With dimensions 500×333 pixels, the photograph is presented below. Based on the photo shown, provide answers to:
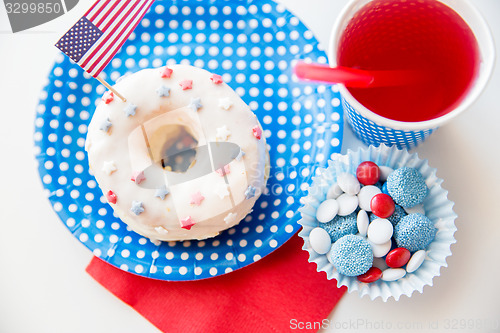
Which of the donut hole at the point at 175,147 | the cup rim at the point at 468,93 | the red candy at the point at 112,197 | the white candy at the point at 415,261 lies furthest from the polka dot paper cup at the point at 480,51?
the red candy at the point at 112,197

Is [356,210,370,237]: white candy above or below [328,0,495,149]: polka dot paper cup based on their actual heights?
below

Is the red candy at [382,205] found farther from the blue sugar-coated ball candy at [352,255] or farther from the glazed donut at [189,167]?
the glazed donut at [189,167]

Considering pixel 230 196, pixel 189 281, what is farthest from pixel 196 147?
pixel 189 281

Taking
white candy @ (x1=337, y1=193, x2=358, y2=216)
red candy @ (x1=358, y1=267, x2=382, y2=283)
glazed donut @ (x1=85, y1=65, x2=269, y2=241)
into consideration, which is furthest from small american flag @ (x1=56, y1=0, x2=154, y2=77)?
red candy @ (x1=358, y1=267, x2=382, y2=283)

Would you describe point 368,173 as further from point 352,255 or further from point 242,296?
point 242,296

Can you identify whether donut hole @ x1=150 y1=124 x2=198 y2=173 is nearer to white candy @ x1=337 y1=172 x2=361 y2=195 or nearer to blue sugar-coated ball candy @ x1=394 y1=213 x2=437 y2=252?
white candy @ x1=337 y1=172 x2=361 y2=195

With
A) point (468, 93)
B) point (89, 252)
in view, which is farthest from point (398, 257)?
point (89, 252)

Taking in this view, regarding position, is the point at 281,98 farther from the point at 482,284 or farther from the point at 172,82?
the point at 482,284
